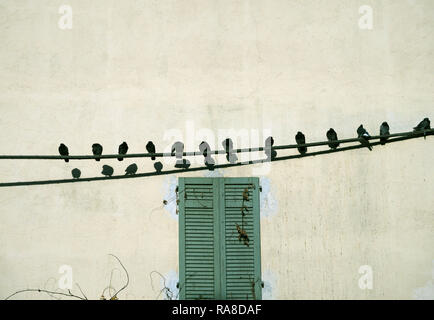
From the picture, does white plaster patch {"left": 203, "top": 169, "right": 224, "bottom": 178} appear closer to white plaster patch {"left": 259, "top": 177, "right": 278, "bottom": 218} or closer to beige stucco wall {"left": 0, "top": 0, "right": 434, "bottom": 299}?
beige stucco wall {"left": 0, "top": 0, "right": 434, "bottom": 299}

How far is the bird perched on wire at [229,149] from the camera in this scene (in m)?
7.55

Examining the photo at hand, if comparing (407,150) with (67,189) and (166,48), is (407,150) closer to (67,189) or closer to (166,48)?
(166,48)

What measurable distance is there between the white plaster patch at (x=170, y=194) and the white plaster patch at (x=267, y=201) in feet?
2.91

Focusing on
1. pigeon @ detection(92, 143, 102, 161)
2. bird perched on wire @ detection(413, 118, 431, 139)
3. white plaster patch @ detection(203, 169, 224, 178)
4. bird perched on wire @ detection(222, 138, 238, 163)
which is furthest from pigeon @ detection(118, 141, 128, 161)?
bird perched on wire @ detection(413, 118, 431, 139)

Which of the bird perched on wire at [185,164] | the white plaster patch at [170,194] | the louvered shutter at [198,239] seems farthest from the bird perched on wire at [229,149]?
the white plaster patch at [170,194]

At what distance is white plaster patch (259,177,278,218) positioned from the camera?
7.86 metres

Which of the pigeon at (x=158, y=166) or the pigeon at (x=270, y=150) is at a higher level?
the pigeon at (x=270, y=150)

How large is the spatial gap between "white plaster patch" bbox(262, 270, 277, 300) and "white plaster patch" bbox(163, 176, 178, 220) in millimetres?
1083

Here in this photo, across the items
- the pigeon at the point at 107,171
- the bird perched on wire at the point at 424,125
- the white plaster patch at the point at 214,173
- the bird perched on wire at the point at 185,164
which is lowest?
the white plaster patch at the point at 214,173

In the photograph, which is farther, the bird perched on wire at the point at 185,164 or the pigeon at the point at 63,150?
the bird perched on wire at the point at 185,164

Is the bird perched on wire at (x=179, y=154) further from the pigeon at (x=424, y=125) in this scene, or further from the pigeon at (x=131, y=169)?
the pigeon at (x=424, y=125)
